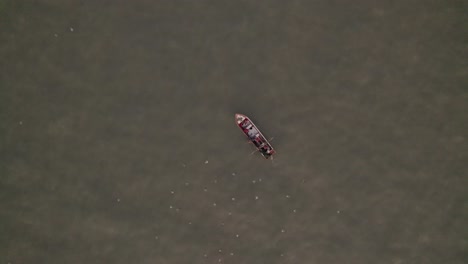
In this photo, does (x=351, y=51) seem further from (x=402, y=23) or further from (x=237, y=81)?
(x=237, y=81)

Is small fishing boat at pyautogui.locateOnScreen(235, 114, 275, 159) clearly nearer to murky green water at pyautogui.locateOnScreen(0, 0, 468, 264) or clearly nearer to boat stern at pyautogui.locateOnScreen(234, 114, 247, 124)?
boat stern at pyautogui.locateOnScreen(234, 114, 247, 124)

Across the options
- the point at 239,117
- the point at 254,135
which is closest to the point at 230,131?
the point at 239,117

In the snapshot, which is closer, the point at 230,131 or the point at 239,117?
the point at 239,117

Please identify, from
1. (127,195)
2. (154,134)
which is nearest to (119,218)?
(127,195)

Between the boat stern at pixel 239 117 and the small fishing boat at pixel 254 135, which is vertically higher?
the boat stern at pixel 239 117

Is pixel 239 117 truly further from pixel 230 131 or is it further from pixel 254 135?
pixel 254 135

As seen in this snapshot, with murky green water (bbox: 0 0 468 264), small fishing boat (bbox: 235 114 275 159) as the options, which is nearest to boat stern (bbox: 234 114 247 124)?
small fishing boat (bbox: 235 114 275 159)

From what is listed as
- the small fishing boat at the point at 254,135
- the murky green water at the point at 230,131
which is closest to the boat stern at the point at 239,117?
the small fishing boat at the point at 254,135

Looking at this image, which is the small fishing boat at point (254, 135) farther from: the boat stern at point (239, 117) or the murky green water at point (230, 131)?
the murky green water at point (230, 131)
